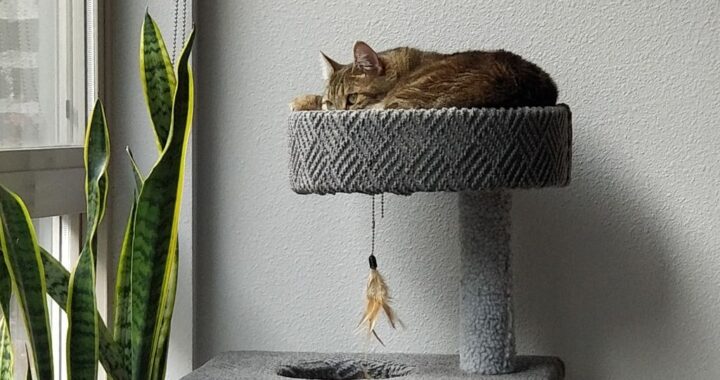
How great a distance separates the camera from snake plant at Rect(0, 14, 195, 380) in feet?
3.94

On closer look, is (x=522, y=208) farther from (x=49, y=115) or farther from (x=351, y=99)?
(x=49, y=115)

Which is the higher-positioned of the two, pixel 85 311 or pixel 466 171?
pixel 466 171

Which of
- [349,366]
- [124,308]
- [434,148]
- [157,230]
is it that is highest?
[434,148]

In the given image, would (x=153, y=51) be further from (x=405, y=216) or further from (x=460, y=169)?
(x=405, y=216)

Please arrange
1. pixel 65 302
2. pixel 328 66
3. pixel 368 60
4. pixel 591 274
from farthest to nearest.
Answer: pixel 591 274 < pixel 328 66 < pixel 368 60 < pixel 65 302

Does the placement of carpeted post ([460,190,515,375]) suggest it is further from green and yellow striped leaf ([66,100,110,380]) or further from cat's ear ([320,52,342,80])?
green and yellow striped leaf ([66,100,110,380])

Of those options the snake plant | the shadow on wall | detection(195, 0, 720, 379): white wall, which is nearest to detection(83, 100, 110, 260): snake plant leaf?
the snake plant

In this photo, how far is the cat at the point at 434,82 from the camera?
140 cm

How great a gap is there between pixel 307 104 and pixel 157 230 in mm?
407

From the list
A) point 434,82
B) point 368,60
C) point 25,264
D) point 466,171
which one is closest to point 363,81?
point 368,60

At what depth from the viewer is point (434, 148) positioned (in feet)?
4.43

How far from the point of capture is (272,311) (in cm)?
184

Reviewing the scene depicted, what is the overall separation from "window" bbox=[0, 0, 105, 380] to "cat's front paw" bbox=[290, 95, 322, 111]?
376 millimetres

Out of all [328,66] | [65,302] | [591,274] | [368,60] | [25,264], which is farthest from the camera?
[591,274]
